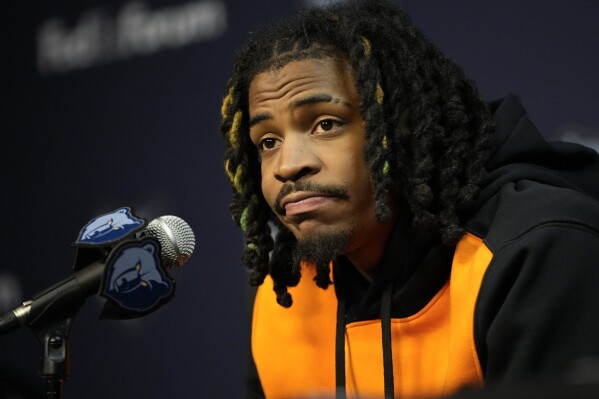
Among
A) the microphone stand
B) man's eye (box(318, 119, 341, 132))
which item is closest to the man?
man's eye (box(318, 119, 341, 132))

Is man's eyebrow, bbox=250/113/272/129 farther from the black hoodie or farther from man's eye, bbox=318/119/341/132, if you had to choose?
the black hoodie

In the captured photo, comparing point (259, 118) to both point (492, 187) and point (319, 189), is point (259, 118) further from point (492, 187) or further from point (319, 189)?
point (492, 187)

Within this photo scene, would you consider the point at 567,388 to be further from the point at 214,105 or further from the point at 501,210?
the point at 214,105

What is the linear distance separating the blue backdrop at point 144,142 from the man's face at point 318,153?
0.65 m

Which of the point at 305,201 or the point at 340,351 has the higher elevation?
the point at 305,201

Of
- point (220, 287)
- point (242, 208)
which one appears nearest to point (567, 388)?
point (242, 208)

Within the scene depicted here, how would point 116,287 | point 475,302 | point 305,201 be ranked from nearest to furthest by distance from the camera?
1. point 116,287
2. point 475,302
3. point 305,201

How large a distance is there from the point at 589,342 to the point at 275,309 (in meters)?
0.73

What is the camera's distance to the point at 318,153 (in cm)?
146

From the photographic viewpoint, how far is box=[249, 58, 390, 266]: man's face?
1.44m

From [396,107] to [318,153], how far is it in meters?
0.15

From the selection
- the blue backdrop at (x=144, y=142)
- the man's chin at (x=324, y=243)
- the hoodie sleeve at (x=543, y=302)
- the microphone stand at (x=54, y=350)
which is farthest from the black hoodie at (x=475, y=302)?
the blue backdrop at (x=144, y=142)

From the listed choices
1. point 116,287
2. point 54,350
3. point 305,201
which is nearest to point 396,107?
point 305,201

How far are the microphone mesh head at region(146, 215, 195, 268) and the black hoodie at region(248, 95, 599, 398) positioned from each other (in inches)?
11.7
